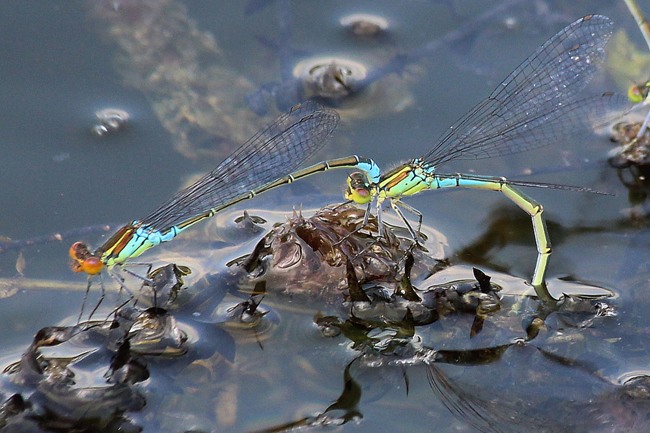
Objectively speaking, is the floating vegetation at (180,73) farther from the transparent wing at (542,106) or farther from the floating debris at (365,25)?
the transparent wing at (542,106)

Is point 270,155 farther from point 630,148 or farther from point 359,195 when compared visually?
point 630,148

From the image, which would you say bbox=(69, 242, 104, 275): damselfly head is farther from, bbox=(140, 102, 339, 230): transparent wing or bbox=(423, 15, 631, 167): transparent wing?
bbox=(423, 15, 631, 167): transparent wing

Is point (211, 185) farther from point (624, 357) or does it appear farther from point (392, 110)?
point (624, 357)

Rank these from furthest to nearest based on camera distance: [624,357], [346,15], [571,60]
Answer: [346,15]
[571,60]
[624,357]

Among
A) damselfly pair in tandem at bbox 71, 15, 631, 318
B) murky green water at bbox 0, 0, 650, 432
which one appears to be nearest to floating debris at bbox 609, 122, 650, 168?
murky green water at bbox 0, 0, 650, 432

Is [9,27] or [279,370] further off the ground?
[9,27]

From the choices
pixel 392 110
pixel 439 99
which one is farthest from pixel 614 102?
pixel 392 110
